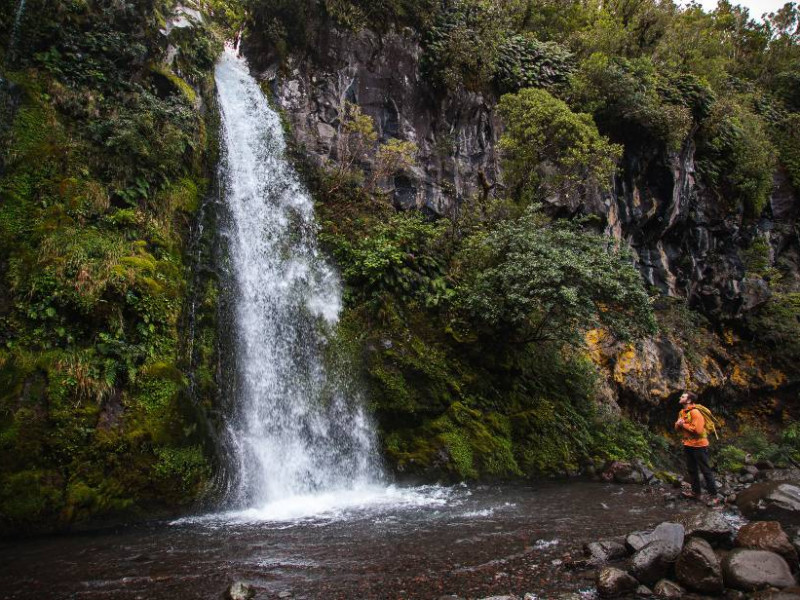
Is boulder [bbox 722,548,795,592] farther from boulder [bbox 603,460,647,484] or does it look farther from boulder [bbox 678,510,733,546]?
boulder [bbox 603,460,647,484]

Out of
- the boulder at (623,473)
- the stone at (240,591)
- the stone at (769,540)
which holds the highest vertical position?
the stone at (240,591)

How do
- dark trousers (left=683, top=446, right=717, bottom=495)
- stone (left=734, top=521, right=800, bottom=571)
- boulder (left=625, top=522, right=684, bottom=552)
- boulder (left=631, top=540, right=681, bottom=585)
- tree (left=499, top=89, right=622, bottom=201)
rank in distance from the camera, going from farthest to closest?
tree (left=499, top=89, right=622, bottom=201) → dark trousers (left=683, top=446, right=717, bottom=495) → boulder (left=625, top=522, right=684, bottom=552) → stone (left=734, top=521, right=800, bottom=571) → boulder (left=631, top=540, right=681, bottom=585)

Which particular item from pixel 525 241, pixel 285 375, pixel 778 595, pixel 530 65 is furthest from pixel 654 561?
pixel 530 65

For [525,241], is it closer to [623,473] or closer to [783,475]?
[623,473]

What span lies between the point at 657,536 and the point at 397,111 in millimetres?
14378

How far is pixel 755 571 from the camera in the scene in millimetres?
4523

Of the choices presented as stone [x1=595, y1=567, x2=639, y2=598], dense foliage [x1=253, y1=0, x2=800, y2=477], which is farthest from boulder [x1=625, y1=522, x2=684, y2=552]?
dense foliage [x1=253, y1=0, x2=800, y2=477]

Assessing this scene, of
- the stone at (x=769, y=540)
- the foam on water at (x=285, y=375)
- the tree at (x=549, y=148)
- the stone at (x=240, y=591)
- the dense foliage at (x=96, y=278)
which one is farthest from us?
the tree at (x=549, y=148)

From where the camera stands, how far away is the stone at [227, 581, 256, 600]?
14.3ft

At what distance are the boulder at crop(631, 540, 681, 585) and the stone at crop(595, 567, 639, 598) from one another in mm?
163

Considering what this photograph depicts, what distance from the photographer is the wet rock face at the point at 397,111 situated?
49.8 feet

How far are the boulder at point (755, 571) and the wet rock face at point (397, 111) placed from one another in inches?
487

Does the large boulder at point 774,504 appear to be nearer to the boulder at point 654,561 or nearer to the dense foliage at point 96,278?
the boulder at point 654,561

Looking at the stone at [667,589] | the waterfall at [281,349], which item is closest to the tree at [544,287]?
the waterfall at [281,349]
